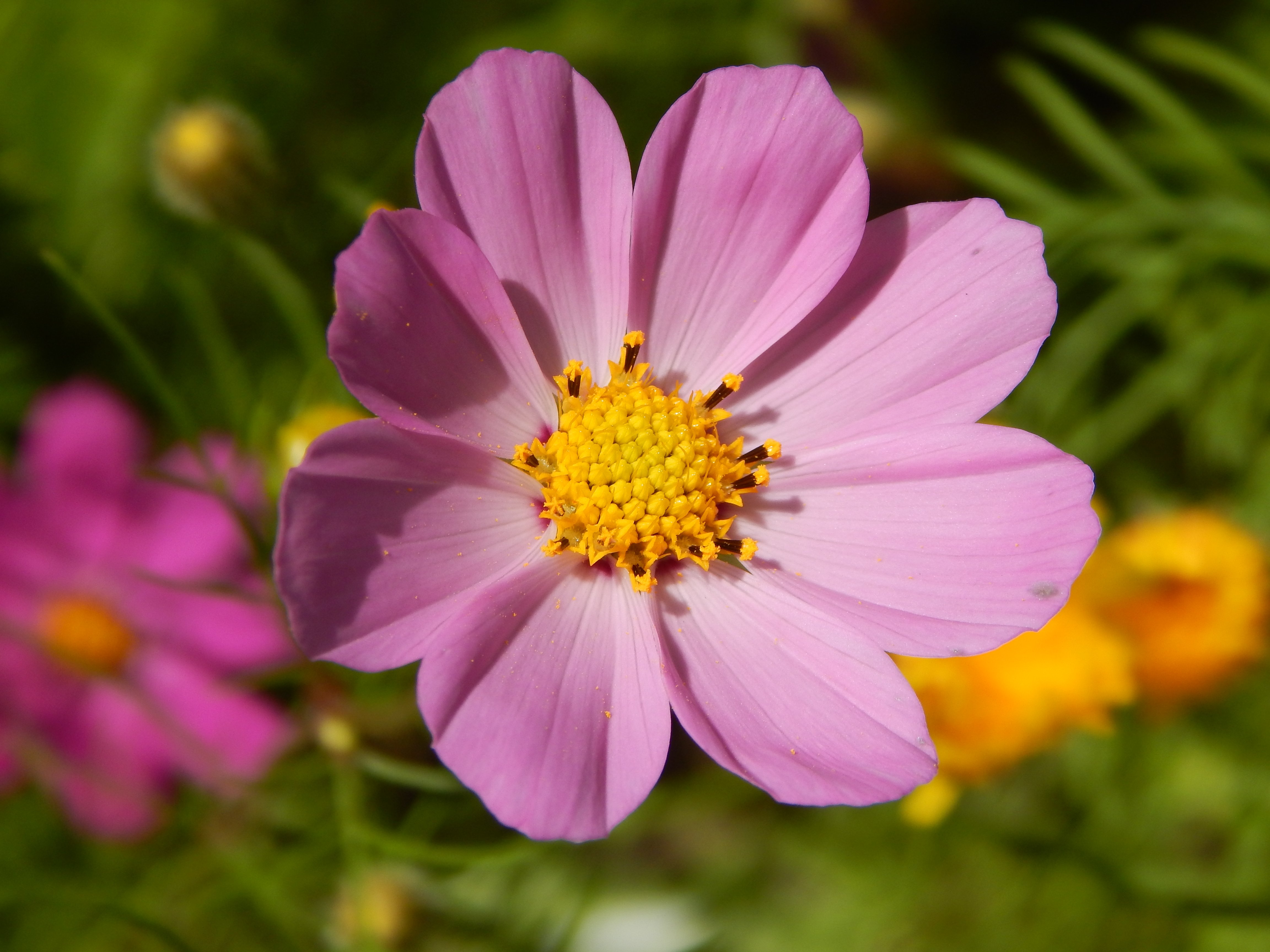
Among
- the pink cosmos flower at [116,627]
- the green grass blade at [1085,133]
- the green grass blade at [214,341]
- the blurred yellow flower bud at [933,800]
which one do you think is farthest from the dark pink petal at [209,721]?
the green grass blade at [1085,133]

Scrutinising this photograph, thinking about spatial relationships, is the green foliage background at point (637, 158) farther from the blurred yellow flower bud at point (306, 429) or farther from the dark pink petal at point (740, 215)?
the dark pink petal at point (740, 215)

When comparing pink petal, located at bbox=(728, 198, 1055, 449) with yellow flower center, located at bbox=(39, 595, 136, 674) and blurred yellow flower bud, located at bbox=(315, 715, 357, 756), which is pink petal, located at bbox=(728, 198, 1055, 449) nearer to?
blurred yellow flower bud, located at bbox=(315, 715, 357, 756)

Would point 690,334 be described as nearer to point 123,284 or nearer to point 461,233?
point 461,233

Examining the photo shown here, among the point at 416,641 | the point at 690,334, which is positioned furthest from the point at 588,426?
the point at 416,641

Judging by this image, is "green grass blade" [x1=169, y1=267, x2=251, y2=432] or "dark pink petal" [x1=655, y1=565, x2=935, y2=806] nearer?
"dark pink petal" [x1=655, y1=565, x2=935, y2=806]

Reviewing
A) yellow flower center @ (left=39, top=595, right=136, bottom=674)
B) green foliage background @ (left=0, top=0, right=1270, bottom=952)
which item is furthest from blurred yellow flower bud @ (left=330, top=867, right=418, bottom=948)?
yellow flower center @ (left=39, top=595, right=136, bottom=674)

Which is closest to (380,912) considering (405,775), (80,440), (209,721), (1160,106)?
(405,775)

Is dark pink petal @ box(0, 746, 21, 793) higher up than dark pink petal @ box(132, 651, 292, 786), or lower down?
lower down

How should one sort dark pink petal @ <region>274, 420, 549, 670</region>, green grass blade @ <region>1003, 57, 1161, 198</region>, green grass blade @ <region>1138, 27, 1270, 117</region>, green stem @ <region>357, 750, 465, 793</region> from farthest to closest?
green grass blade @ <region>1003, 57, 1161, 198</region>
green grass blade @ <region>1138, 27, 1270, 117</region>
green stem @ <region>357, 750, 465, 793</region>
dark pink petal @ <region>274, 420, 549, 670</region>
